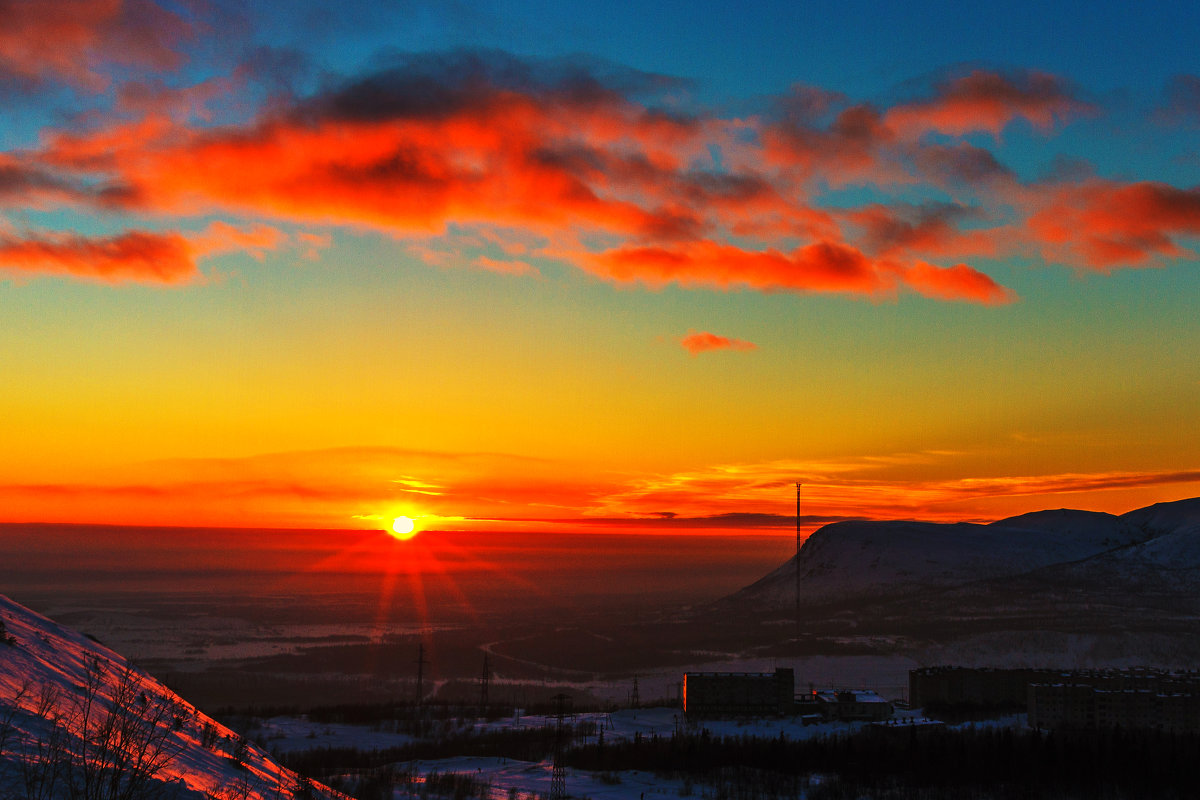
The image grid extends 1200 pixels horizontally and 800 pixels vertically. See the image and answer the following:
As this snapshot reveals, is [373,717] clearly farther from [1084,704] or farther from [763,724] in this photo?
[1084,704]

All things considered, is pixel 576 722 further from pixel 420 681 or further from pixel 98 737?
pixel 98 737

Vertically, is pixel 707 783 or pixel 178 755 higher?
pixel 178 755

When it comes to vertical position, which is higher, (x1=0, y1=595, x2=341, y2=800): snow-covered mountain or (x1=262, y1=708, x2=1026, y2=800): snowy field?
(x1=0, y1=595, x2=341, y2=800): snow-covered mountain

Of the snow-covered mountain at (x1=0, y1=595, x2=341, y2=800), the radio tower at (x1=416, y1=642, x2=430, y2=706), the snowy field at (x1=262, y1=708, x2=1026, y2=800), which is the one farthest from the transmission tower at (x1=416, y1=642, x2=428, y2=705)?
the snow-covered mountain at (x1=0, y1=595, x2=341, y2=800)

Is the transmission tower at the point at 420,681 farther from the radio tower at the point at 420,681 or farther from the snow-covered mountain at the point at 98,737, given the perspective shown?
the snow-covered mountain at the point at 98,737

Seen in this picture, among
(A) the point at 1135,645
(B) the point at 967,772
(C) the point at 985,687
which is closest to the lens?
(B) the point at 967,772

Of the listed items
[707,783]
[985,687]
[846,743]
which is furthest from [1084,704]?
[707,783]

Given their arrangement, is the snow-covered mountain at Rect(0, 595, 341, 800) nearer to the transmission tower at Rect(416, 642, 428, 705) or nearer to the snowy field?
the snowy field

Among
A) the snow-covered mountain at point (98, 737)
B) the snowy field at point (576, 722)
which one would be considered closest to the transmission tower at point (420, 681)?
the snowy field at point (576, 722)

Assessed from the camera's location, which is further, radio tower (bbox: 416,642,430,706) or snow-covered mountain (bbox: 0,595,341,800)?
radio tower (bbox: 416,642,430,706)
